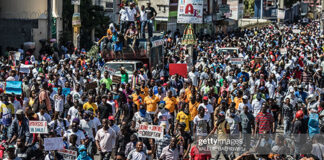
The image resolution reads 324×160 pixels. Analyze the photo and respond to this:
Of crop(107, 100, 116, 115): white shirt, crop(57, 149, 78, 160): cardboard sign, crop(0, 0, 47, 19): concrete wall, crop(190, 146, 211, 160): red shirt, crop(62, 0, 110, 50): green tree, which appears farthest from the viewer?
crop(62, 0, 110, 50): green tree

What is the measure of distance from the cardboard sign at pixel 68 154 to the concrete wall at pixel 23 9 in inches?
1032

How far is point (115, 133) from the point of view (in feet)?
41.1

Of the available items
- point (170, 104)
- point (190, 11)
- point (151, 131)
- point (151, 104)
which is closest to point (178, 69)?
point (190, 11)

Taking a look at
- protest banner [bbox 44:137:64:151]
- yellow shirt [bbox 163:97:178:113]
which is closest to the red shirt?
protest banner [bbox 44:137:64:151]

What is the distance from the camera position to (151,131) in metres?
12.0

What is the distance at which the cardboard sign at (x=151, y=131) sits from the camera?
11.9 meters

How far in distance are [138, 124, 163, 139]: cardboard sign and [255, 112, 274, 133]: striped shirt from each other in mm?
2793

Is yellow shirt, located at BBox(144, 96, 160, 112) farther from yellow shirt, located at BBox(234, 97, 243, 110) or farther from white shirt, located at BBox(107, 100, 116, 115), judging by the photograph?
yellow shirt, located at BBox(234, 97, 243, 110)

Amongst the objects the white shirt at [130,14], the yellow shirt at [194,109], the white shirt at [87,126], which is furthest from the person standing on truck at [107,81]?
the white shirt at [130,14]

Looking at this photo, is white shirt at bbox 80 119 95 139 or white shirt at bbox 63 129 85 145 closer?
white shirt at bbox 63 129 85 145

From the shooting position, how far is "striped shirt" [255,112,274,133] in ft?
45.2

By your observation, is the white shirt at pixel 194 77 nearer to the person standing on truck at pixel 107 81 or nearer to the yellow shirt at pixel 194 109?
the person standing on truck at pixel 107 81

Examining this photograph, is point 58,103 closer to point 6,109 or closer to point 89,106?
point 6,109

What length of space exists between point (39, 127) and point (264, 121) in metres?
4.69
